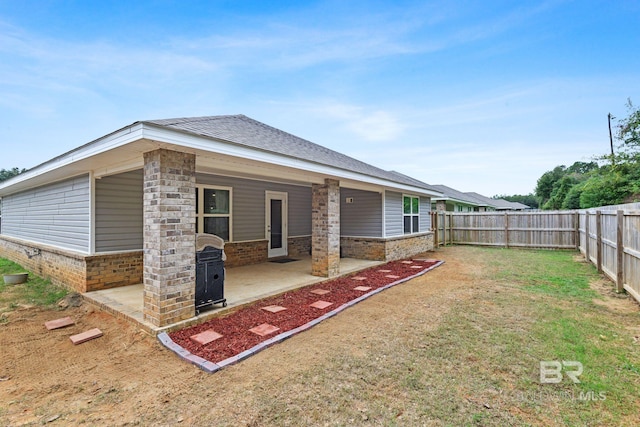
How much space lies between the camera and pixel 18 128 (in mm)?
15852

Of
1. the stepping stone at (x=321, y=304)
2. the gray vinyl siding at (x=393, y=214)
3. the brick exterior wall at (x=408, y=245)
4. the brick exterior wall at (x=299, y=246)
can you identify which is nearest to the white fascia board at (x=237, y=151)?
the stepping stone at (x=321, y=304)

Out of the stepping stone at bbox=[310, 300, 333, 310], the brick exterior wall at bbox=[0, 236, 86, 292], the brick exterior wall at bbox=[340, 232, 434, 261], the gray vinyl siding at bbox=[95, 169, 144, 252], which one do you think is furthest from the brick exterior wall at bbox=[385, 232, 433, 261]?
the brick exterior wall at bbox=[0, 236, 86, 292]

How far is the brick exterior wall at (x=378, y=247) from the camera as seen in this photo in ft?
31.3

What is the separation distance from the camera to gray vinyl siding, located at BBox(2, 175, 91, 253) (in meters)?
5.86

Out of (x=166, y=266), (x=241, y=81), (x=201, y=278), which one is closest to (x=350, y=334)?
(x=201, y=278)

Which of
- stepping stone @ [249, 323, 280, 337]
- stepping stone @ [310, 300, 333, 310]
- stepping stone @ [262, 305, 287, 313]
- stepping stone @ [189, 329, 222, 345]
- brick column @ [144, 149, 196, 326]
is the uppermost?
brick column @ [144, 149, 196, 326]

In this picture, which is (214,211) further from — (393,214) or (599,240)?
(599,240)

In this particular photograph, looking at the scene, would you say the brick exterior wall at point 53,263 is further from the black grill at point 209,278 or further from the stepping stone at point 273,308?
the stepping stone at point 273,308

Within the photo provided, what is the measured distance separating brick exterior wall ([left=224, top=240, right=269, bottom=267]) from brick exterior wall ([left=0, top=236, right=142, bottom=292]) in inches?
A: 93.6

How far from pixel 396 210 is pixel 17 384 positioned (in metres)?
9.71

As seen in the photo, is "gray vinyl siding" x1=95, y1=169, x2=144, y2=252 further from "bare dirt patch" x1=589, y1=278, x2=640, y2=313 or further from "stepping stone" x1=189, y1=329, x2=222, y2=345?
"bare dirt patch" x1=589, y1=278, x2=640, y2=313

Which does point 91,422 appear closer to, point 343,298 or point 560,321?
point 343,298

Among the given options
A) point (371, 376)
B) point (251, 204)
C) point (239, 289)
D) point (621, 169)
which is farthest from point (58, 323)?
point (621, 169)

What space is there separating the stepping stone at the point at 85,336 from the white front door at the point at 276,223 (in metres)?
5.74
